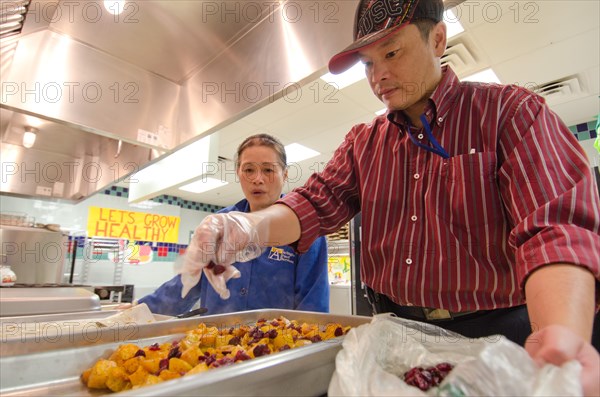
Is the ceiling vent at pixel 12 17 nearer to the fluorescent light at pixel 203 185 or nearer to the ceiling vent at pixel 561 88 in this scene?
the ceiling vent at pixel 561 88

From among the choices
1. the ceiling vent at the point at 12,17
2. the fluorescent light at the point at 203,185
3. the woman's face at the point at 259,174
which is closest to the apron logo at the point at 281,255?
the woman's face at the point at 259,174

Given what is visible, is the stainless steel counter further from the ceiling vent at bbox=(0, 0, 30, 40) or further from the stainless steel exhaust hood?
the ceiling vent at bbox=(0, 0, 30, 40)

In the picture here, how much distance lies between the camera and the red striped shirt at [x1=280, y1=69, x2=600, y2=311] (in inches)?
25.4

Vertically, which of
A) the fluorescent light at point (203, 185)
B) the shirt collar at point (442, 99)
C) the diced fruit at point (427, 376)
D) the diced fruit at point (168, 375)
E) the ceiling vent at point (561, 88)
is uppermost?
the ceiling vent at point (561, 88)

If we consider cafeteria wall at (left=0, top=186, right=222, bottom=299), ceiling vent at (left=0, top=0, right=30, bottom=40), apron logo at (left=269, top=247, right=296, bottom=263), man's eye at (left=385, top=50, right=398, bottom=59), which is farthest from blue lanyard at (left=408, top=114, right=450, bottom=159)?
cafeteria wall at (left=0, top=186, right=222, bottom=299)

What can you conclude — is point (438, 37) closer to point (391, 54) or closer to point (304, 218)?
point (391, 54)

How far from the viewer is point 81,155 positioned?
3416mm

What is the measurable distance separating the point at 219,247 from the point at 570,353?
2.41 feet

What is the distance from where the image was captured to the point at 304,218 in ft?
3.67

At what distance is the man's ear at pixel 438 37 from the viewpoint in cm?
101

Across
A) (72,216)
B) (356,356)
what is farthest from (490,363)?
(72,216)

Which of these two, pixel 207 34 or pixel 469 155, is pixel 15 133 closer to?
pixel 207 34

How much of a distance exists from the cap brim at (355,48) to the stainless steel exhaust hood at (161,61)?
350 mm

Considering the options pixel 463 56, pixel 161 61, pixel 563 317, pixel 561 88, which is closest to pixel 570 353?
pixel 563 317
